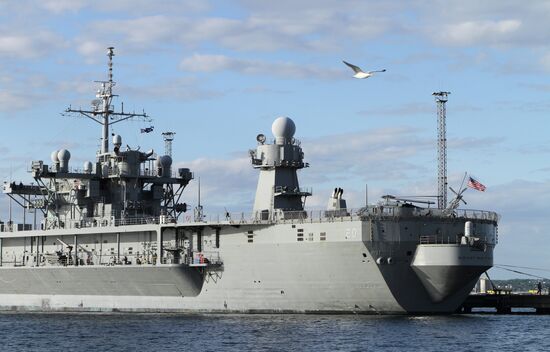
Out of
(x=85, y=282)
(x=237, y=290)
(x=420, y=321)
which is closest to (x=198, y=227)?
(x=237, y=290)

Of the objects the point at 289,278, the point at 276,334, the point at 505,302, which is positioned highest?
the point at 289,278

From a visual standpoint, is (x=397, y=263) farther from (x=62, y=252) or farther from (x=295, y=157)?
(x=62, y=252)

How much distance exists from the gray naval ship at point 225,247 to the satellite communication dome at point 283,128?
81 mm

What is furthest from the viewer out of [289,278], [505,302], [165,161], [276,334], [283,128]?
[165,161]

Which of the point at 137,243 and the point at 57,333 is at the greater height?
the point at 137,243

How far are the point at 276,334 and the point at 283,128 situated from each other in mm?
16211

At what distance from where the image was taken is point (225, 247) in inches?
2130

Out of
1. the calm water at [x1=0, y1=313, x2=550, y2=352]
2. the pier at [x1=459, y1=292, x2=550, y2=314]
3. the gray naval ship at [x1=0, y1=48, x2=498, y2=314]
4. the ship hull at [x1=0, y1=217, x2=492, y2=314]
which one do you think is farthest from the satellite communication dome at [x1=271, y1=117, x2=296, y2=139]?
the pier at [x1=459, y1=292, x2=550, y2=314]

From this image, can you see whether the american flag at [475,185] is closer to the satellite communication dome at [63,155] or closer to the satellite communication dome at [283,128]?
the satellite communication dome at [283,128]

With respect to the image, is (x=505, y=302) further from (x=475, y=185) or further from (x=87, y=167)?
(x=87, y=167)

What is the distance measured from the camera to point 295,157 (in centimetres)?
5694

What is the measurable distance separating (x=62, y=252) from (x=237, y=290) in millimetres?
14130

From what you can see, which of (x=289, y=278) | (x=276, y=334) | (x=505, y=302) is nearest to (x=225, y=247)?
(x=289, y=278)

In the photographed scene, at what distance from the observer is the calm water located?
41.2 m
